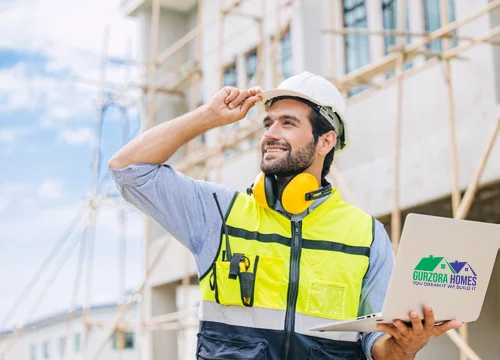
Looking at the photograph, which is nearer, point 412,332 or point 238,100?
point 412,332

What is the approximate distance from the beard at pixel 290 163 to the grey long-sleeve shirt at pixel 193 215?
226 millimetres

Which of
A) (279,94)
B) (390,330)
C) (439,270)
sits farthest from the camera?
(279,94)

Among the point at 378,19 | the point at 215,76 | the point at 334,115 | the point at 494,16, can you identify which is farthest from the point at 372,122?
the point at 334,115

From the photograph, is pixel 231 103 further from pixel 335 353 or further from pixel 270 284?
pixel 335 353

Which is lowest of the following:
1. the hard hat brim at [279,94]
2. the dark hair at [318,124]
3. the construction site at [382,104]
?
the dark hair at [318,124]

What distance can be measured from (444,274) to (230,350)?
89cm

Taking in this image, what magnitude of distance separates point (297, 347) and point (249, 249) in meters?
0.43

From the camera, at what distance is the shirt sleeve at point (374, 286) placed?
3.58m

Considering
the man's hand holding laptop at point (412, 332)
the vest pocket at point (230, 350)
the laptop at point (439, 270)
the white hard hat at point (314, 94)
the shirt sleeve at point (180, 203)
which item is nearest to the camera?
the laptop at point (439, 270)

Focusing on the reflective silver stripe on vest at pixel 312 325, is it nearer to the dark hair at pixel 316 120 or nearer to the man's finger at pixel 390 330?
the man's finger at pixel 390 330

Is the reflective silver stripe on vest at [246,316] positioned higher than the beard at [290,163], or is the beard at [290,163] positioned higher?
the beard at [290,163]

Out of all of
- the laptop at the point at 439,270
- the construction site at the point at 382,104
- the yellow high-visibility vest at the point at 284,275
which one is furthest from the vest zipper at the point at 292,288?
the construction site at the point at 382,104

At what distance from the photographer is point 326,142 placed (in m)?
3.90

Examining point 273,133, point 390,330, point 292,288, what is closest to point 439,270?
point 390,330
